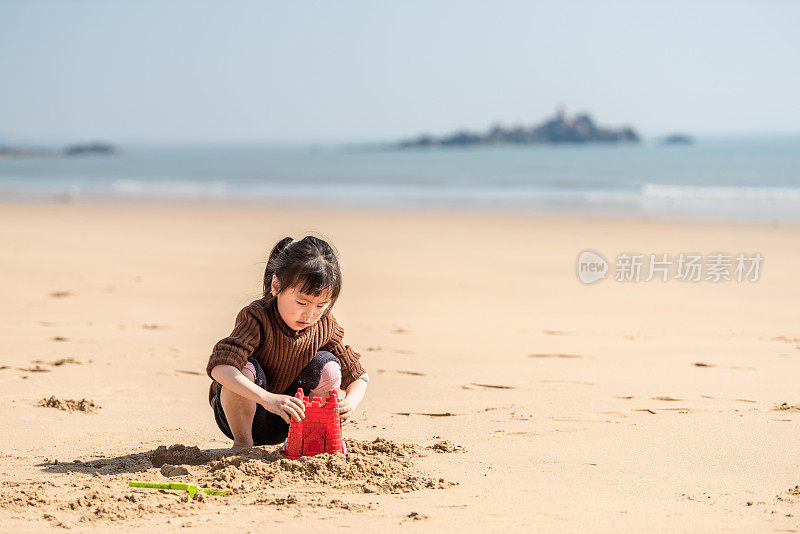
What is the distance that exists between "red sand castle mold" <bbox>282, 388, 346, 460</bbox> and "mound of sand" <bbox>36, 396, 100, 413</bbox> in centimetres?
135

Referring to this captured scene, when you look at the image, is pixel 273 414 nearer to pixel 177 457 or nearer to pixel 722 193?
pixel 177 457

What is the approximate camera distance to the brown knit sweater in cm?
325

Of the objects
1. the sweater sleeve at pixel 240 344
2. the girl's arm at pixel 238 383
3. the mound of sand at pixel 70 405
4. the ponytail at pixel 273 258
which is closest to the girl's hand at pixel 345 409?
the girl's arm at pixel 238 383

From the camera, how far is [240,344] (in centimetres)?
326

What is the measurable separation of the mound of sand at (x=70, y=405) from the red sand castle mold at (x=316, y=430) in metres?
1.35

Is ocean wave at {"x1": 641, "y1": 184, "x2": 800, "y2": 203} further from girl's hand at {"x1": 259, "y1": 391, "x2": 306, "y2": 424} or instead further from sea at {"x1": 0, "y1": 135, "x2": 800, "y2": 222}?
girl's hand at {"x1": 259, "y1": 391, "x2": 306, "y2": 424}

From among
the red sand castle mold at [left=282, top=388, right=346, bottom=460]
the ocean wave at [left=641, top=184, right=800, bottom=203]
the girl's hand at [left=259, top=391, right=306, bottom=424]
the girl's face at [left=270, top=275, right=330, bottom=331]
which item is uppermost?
the ocean wave at [left=641, top=184, right=800, bottom=203]

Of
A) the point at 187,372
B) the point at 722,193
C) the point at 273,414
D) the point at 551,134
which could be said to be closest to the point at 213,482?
the point at 273,414

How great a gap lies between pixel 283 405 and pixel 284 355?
11.8 inches

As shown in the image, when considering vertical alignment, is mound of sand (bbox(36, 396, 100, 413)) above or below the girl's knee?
below

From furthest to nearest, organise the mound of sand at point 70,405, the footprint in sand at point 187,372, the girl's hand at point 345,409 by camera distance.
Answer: the footprint in sand at point 187,372
the mound of sand at point 70,405
the girl's hand at point 345,409

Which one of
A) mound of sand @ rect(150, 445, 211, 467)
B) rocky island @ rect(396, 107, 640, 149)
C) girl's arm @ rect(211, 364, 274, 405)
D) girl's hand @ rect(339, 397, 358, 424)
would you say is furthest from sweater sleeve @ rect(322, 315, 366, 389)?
rocky island @ rect(396, 107, 640, 149)

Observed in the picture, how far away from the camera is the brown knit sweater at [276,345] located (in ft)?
10.7

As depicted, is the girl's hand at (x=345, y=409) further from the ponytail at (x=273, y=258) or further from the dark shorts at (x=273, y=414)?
the ponytail at (x=273, y=258)
